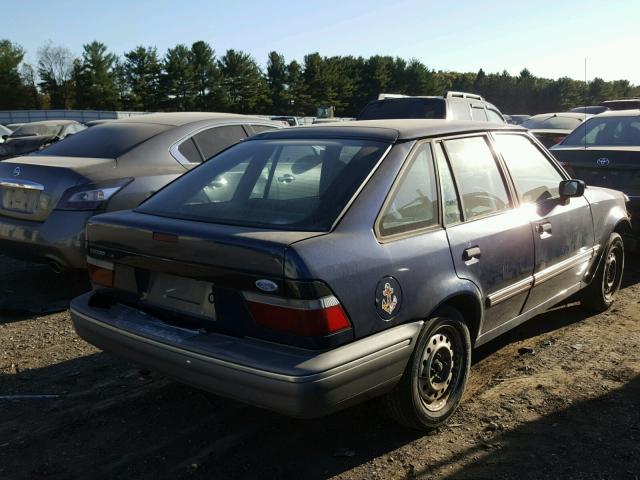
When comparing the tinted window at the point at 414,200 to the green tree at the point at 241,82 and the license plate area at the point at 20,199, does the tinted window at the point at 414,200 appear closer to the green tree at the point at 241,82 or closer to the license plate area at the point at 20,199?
the license plate area at the point at 20,199

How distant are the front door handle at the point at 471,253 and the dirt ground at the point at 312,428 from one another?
898mm

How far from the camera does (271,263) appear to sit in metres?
2.64

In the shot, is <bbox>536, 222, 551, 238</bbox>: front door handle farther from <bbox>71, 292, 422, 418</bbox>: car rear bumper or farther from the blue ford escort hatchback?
<bbox>71, 292, 422, 418</bbox>: car rear bumper

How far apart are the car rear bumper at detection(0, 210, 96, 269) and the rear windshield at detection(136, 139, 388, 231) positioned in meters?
1.72

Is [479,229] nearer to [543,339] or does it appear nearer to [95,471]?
[543,339]

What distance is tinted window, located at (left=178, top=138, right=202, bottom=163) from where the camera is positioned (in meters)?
6.00

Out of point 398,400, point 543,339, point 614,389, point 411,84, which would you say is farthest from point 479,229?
point 411,84

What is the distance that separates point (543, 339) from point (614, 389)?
3.10 feet

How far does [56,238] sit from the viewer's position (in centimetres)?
511

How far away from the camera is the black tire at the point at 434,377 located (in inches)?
122

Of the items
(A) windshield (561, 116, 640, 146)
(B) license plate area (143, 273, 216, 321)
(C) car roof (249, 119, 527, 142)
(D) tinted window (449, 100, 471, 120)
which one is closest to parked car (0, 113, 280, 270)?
(C) car roof (249, 119, 527, 142)

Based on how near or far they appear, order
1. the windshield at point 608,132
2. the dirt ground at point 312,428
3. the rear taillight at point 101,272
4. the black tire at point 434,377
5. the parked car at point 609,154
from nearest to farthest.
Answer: the dirt ground at point 312,428 → the black tire at point 434,377 → the rear taillight at point 101,272 → the parked car at point 609,154 → the windshield at point 608,132

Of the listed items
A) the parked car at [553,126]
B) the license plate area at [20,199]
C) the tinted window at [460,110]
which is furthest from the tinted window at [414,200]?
the parked car at [553,126]

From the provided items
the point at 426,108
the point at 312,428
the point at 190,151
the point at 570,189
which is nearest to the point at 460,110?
the point at 426,108
